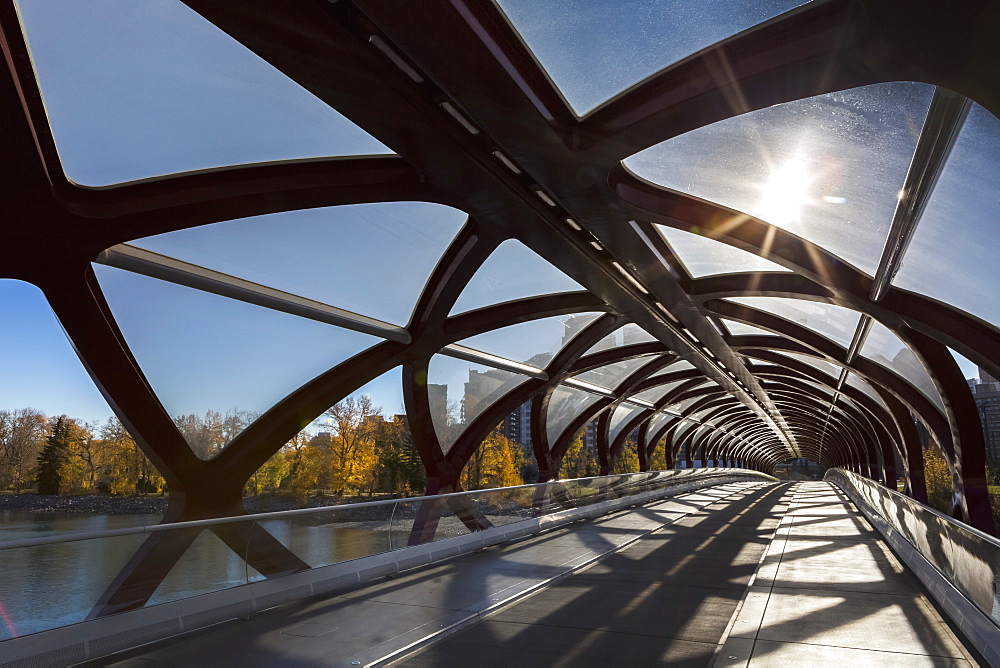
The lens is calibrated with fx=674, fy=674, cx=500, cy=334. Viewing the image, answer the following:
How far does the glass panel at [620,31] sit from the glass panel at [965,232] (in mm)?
2301

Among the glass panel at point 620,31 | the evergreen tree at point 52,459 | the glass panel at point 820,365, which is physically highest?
the glass panel at point 620,31

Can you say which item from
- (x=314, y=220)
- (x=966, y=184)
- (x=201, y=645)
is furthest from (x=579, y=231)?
(x=201, y=645)

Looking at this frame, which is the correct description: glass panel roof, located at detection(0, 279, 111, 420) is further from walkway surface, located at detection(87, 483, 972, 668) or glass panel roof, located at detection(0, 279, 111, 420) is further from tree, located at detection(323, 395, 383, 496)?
walkway surface, located at detection(87, 483, 972, 668)

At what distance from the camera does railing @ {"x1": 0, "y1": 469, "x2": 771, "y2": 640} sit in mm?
5105

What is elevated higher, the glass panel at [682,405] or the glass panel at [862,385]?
the glass panel at [682,405]

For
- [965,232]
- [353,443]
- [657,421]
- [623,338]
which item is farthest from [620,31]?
[353,443]

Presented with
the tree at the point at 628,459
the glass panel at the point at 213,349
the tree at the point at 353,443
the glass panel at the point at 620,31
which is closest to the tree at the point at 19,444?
the tree at the point at 353,443

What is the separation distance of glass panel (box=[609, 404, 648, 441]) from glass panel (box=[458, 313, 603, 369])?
48.0 feet

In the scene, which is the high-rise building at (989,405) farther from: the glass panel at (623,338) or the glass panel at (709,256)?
the glass panel at (709,256)

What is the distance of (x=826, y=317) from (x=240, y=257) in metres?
13.1

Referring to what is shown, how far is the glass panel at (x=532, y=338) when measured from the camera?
1853 centimetres

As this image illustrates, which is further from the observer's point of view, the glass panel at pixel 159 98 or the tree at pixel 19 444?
the tree at pixel 19 444

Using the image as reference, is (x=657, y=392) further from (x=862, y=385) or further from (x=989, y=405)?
(x=989, y=405)

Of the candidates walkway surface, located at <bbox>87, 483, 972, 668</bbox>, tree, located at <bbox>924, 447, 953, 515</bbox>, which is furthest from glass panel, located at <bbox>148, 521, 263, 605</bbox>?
tree, located at <bbox>924, 447, 953, 515</bbox>
